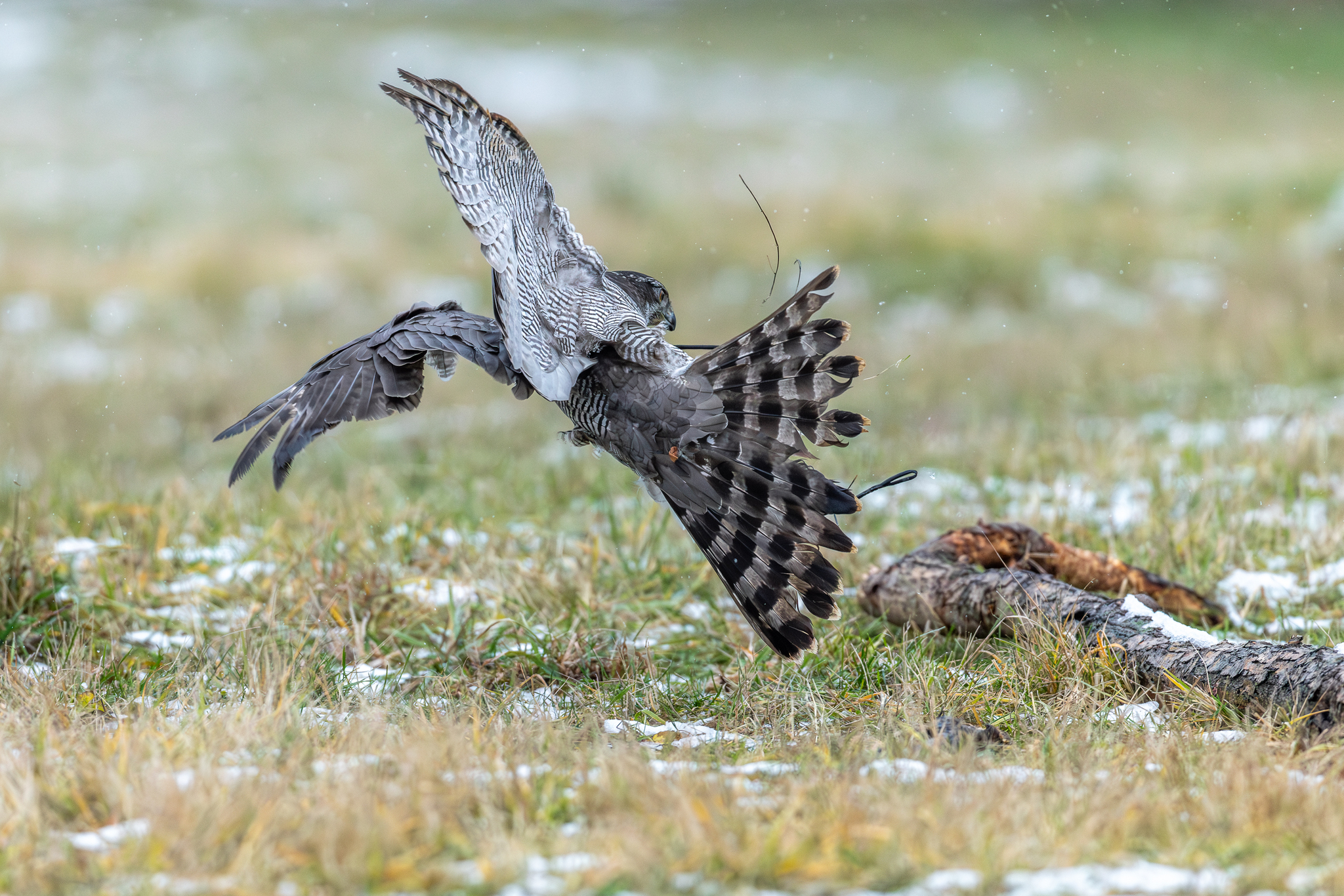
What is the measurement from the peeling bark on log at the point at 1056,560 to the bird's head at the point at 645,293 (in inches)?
52.4

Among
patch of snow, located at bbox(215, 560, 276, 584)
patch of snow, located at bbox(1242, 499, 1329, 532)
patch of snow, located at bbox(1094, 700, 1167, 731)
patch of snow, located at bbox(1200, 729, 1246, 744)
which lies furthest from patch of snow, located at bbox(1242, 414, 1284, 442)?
patch of snow, located at bbox(215, 560, 276, 584)

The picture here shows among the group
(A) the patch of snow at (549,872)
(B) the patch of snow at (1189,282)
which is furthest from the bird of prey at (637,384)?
(B) the patch of snow at (1189,282)

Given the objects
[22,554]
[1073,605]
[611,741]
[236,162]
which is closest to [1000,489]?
[1073,605]

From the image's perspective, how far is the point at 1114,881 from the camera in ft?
7.14

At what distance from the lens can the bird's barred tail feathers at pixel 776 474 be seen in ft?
10.7

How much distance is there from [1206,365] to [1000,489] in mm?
3902

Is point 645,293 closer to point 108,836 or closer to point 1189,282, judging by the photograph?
point 108,836

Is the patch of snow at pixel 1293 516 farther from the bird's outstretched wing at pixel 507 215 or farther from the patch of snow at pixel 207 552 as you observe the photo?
the patch of snow at pixel 207 552

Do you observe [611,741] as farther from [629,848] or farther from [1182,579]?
[1182,579]

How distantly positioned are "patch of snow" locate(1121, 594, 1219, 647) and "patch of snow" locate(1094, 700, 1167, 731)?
8.7 inches

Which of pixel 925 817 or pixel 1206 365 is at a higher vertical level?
pixel 1206 365

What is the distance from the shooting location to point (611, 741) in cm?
305

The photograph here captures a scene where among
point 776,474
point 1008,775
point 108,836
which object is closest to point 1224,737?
point 1008,775

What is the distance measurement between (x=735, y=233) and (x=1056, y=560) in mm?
9819
